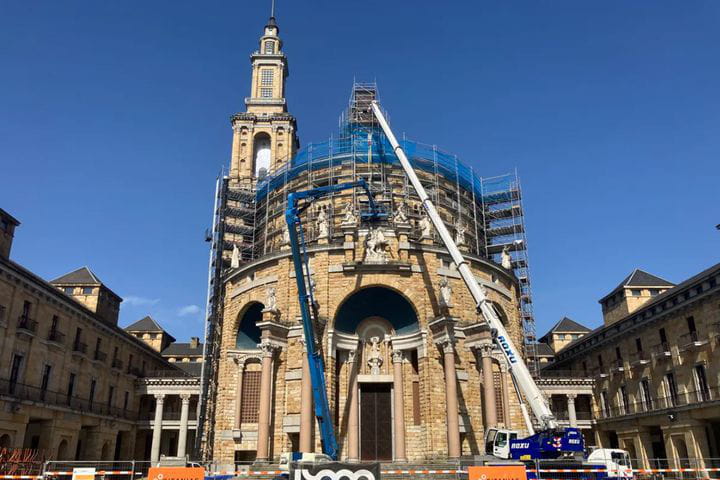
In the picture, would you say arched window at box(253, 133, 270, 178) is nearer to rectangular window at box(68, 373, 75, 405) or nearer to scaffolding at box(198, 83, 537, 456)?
scaffolding at box(198, 83, 537, 456)

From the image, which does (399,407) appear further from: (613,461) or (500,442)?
(613,461)

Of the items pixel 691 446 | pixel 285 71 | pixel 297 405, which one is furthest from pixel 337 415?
pixel 285 71

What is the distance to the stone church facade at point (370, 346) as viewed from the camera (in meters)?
30.7

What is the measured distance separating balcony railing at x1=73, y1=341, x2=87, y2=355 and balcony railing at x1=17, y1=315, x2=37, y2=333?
6.04 meters

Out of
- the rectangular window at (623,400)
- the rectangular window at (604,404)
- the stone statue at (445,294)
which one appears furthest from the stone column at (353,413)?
the rectangular window at (604,404)

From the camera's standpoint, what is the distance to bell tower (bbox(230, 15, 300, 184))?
2296 inches

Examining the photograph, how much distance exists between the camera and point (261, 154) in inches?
2363

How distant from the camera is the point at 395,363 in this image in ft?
108

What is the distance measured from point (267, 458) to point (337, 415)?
15.1 ft

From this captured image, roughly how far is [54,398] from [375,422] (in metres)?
23.1

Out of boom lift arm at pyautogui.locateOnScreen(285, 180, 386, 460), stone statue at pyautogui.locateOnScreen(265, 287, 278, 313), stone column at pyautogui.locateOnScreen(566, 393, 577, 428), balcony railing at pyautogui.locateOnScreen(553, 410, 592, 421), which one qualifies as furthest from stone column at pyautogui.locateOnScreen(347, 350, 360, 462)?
Result: balcony railing at pyautogui.locateOnScreen(553, 410, 592, 421)

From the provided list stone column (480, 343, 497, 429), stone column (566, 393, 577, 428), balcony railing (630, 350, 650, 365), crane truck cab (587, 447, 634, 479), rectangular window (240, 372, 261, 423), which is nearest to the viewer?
crane truck cab (587, 447, 634, 479)

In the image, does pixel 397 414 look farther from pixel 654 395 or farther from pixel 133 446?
pixel 133 446

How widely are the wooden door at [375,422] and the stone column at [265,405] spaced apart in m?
5.79
